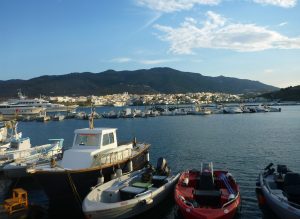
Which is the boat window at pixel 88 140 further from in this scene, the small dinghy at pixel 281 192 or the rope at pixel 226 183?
the small dinghy at pixel 281 192

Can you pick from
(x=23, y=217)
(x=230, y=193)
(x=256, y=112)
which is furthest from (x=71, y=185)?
(x=256, y=112)

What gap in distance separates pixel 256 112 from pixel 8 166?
381 feet

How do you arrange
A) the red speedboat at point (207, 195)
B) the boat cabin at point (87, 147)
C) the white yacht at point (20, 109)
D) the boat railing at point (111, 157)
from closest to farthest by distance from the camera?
the red speedboat at point (207, 195), the boat cabin at point (87, 147), the boat railing at point (111, 157), the white yacht at point (20, 109)

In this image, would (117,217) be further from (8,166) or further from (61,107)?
(61,107)

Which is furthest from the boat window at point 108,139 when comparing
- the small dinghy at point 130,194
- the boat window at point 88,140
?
the small dinghy at point 130,194

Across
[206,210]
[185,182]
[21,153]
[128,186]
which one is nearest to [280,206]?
[206,210]

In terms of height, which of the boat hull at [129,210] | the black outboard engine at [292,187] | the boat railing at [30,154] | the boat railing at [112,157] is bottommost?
the boat hull at [129,210]

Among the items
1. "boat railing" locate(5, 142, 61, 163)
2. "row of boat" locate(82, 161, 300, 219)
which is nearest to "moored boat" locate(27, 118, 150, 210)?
"row of boat" locate(82, 161, 300, 219)

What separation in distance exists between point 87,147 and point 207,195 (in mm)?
8118

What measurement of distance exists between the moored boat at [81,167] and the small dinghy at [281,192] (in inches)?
352

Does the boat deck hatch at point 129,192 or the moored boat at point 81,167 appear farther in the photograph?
the moored boat at point 81,167

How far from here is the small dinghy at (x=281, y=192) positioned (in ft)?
50.8

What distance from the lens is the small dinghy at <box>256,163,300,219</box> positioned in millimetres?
15470

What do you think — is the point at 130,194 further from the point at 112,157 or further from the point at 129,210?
the point at 112,157
